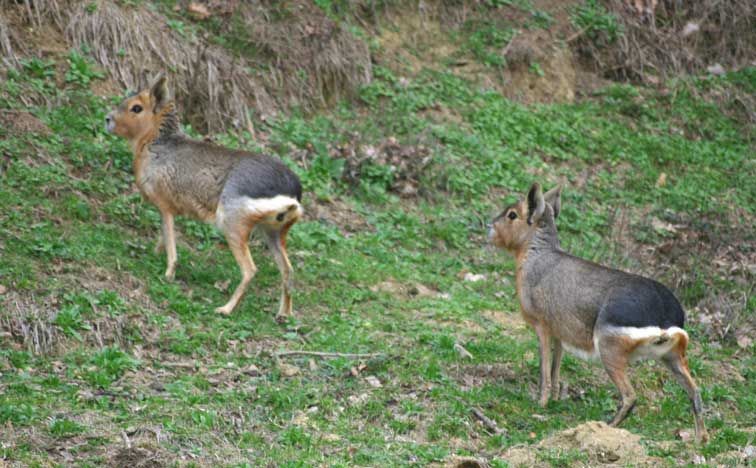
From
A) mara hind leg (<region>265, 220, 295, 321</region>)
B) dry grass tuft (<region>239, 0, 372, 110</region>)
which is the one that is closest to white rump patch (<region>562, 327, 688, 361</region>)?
mara hind leg (<region>265, 220, 295, 321</region>)

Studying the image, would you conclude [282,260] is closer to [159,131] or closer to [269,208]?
[269,208]

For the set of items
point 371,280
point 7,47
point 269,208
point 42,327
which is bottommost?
point 371,280

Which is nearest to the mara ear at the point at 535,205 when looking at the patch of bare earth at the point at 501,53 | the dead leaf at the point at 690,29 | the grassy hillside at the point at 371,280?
the grassy hillside at the point at 371,280

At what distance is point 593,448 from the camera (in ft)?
23.4

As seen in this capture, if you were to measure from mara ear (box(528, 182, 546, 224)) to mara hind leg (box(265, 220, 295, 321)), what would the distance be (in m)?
2.25

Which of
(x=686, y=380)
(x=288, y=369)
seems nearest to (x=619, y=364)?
(x=686, y=380)

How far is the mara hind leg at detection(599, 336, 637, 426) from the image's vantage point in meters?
7.96

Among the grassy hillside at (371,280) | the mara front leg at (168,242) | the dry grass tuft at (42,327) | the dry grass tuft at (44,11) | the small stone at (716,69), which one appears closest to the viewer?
the grassy hillside at (371,280)

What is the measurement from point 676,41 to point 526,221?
896cm

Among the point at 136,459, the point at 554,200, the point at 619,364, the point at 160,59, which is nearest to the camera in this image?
the point at 136,459

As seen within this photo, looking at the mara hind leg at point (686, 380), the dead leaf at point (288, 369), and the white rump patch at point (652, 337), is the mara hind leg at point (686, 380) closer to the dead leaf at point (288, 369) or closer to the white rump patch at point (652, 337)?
the white rump patch at point (652, 337)

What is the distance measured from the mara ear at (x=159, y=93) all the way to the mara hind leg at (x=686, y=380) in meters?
5.63

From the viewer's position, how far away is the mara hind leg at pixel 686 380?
25.5 feet

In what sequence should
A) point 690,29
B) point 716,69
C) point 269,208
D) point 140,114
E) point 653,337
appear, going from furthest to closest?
1. point 690,29
2. point 716,69
3. point 140,114
4. point 269,208
5. point 653,337
